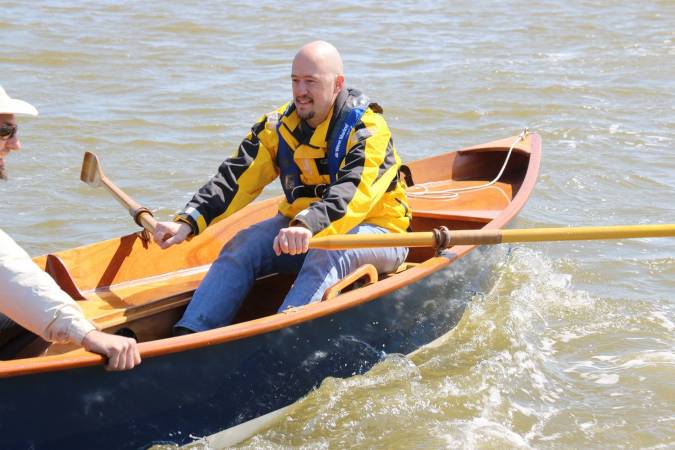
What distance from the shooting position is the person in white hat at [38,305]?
3.32m

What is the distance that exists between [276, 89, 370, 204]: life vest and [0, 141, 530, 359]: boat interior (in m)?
0.43

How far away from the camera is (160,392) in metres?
3.83

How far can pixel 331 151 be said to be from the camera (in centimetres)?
461

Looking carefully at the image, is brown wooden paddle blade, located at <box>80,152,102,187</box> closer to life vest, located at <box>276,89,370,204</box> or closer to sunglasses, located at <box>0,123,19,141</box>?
life vest, located at <box>276,89,370,204</box>

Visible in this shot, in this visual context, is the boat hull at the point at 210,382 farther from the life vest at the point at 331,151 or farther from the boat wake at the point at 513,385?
the life vest at the point at 331,151

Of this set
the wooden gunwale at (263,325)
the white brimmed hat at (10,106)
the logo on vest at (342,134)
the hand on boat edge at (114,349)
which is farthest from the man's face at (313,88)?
the hand on boat edge at (114,349)

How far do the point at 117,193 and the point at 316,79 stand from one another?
3.79ft

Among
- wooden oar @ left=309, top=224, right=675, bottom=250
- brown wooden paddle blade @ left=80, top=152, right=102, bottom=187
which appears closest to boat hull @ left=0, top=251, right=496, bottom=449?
wooden oar @ left=309, top=224, right=675, bottom=250

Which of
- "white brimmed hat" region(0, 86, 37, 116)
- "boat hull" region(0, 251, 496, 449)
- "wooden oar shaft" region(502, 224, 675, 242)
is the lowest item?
"boat hull" region(0, 251, 496, 449)

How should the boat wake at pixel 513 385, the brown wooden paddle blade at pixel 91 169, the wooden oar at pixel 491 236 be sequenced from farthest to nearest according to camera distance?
the brown wooden paddle blade at pixel 91 169, the boat wake at pixel 513 385, the wooden oar at pixel 491 236

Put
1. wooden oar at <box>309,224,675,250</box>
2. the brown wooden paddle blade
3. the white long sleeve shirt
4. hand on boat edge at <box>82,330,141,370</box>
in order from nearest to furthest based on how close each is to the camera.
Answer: the white long sleeve shirt
hand on boat edge at <box>82,330,141,370</box>
wooden oar at <box>309,224,675,250</box>
the brown wooden paddle blade

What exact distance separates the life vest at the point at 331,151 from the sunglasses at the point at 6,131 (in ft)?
4.88

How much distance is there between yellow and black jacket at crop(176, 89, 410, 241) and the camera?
4422 mm

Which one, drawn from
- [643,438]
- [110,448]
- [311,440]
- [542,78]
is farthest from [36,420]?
[542,78]
